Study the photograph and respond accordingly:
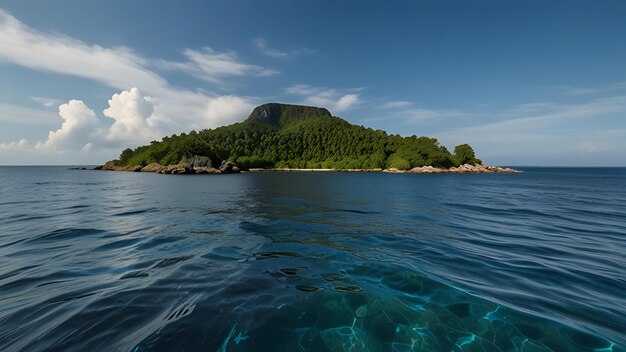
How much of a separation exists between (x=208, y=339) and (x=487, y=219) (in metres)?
20.5

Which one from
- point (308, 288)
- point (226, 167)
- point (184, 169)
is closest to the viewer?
point (308, 288)

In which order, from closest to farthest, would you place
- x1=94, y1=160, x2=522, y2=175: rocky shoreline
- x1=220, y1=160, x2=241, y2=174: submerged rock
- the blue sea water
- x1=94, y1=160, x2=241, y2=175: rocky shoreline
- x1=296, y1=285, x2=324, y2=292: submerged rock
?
the blue sea water
x1=296, y1=285, x2=324, y2=292: submerged rock
x1=94, y1=160, x2=241, y2=175: rocky shoreline
x1=94, y1=160, x2=522, y2=175: rocky shoreline
x1=220, y1=160, x2=241, y2=174: submerged rock

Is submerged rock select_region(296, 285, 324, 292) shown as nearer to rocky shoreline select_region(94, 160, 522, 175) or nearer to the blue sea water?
the blue sea water

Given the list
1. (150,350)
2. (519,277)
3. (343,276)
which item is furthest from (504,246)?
(150,350)

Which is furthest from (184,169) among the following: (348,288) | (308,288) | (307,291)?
(348,288)

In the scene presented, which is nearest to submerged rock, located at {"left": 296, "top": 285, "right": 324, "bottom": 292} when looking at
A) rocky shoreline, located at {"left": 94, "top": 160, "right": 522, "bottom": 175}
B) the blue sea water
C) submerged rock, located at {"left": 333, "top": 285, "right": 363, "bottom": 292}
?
the blue sea water

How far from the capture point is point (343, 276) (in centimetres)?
766

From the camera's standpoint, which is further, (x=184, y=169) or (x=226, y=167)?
(x=226, y=167)

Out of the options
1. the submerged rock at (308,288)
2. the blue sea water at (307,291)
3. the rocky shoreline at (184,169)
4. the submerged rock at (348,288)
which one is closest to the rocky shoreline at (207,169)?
the rocky shoreline at (184,169)

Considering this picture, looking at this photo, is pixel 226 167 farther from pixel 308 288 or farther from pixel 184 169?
pixel 308 288

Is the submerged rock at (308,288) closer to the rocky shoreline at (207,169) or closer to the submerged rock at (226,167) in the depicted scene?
the rocky shoreline at (207,169)

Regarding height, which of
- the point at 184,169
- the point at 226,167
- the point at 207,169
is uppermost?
the point at 226,167

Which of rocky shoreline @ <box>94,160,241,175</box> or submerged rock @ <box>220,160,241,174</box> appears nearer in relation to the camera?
rocky shoreline @ <box>94,160,241,175</box>

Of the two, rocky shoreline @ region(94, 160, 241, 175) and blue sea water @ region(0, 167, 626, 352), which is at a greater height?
rocky shoreline @ region(94, 160, 241, 175)
